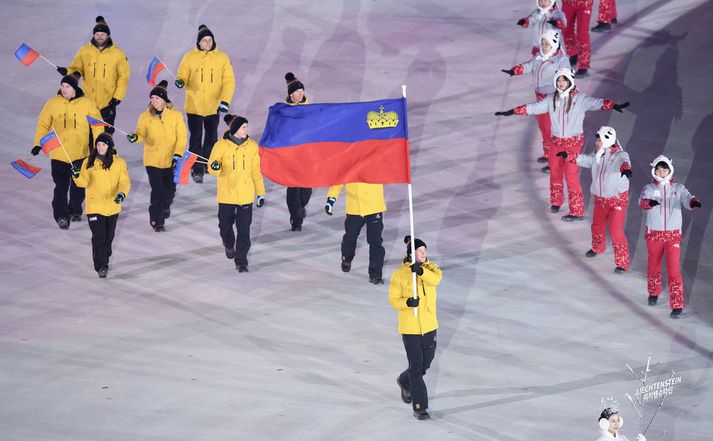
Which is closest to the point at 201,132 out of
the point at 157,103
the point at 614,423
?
the point at 157,103

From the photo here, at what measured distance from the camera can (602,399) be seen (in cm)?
1373

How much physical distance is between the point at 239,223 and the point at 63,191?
2597 millimetres

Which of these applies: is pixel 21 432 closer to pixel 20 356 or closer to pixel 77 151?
pixel 20 356

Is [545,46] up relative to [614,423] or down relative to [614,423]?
up

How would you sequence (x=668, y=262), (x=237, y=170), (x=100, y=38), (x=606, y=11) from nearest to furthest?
(x=668, y=262)
(x=237, y=170)
(x=100, y=38)
(x=606, y=11)

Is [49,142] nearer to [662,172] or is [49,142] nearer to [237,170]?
[237,170]

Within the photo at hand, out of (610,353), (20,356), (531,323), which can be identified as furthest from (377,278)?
(20,356)

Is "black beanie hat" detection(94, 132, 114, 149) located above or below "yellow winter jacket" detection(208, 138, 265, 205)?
above

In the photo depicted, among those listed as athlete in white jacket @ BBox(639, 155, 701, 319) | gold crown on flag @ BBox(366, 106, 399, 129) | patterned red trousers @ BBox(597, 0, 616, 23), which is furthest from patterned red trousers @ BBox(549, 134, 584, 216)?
patterned red trousers @ BBox(597, 0, 616, 23)

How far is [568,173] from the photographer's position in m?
18.3

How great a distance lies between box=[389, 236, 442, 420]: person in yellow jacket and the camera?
43.4 ft

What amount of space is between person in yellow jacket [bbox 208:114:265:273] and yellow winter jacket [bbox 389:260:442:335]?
147 inches

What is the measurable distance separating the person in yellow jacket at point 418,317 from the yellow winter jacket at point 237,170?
3828 millimetres

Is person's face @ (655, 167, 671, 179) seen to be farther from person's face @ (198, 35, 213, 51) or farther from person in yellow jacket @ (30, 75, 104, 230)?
person in yellow jacket @ (30, 75, 104, 230)
